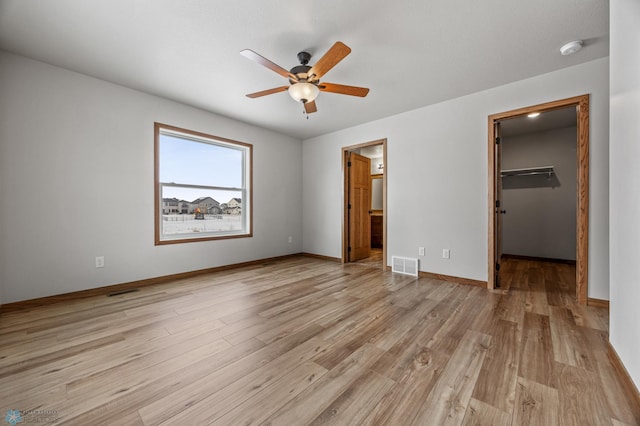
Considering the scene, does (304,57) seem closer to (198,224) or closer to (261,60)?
(261,60)

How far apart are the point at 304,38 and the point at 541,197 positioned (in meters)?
5.57

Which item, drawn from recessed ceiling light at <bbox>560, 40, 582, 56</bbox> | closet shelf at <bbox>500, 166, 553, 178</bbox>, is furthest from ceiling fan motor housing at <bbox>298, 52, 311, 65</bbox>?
closet shelf at <bbox>500, 166, 553, 178</bbox>

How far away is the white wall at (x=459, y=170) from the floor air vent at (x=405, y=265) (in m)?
0.10

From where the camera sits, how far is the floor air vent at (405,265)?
3.86 meters

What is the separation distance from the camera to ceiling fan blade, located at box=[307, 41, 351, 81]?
6.32ft

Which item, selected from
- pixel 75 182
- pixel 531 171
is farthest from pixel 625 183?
pixel 75 182

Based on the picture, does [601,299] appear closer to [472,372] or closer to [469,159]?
[469,159]

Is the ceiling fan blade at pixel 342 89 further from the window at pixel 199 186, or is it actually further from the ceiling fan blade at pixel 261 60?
the window at pixel 199 186

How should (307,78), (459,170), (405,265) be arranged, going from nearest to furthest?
(307,78), (459,170), (405,265)

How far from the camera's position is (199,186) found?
4000 mm

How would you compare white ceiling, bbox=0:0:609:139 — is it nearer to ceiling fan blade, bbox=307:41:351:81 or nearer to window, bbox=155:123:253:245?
ceiling fan blade, bbox=307:41:351:81

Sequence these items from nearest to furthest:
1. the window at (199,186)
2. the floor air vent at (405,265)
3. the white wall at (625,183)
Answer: the white wall at (625,183)
the window at (199,186)
the floor air vent at (405,265)

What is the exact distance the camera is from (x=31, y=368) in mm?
1585

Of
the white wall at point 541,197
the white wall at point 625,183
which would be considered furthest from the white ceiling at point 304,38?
the white wall at point 541,197
